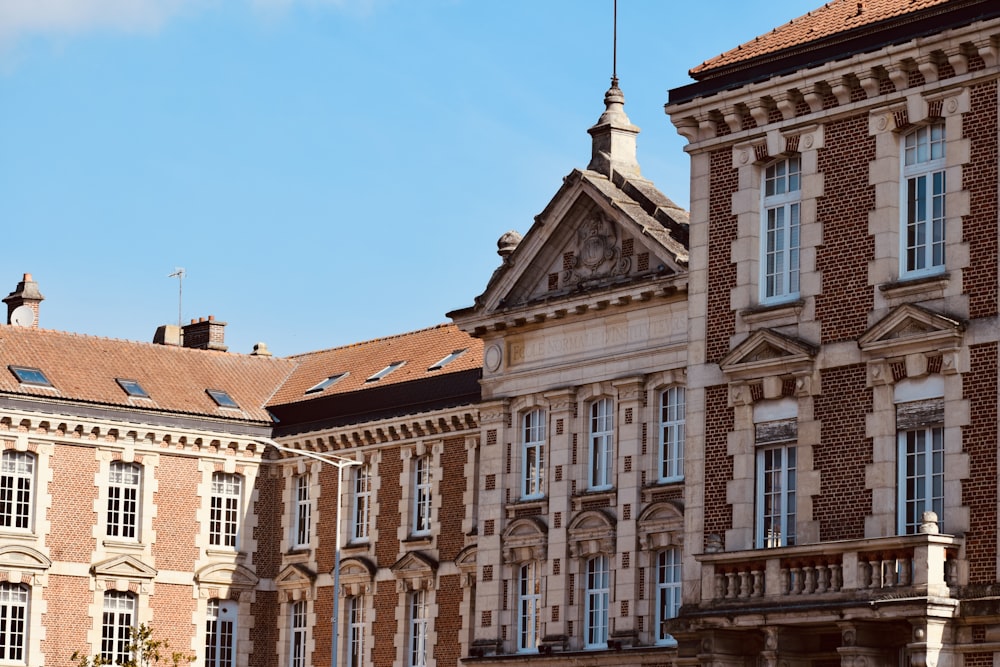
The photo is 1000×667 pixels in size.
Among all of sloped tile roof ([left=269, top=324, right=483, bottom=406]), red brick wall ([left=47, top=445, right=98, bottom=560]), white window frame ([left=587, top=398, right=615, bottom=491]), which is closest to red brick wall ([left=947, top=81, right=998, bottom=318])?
white window frame ([left=587, top=398, right=615, bottom=491])

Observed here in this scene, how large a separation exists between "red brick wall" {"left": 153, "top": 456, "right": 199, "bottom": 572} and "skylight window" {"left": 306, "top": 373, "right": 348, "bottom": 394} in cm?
382

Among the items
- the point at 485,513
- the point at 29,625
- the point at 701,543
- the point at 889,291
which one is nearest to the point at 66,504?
the point at 29,625

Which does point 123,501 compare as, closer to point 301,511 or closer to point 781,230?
point 301,511

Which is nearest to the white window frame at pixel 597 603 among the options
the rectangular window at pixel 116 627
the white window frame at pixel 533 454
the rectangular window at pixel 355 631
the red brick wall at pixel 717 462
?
the white window frame at pixel 533 454

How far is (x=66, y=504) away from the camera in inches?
2277

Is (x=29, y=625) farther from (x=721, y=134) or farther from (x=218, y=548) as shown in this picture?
(x=721, y=134)

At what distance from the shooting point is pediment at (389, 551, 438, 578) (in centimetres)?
5503

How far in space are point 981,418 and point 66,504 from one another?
30.8 meters

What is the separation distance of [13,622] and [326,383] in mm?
10459

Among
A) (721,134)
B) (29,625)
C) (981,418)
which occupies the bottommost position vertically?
(29,625)

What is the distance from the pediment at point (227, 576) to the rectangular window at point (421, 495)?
640 centimetres

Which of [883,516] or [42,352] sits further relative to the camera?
[42,352]

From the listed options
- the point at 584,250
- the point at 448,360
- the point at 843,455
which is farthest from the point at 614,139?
the point at 843,455

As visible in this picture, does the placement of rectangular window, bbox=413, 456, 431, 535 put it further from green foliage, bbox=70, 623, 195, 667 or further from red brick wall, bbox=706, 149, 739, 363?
red brick wall, bbox=706, 149, 739, 363
